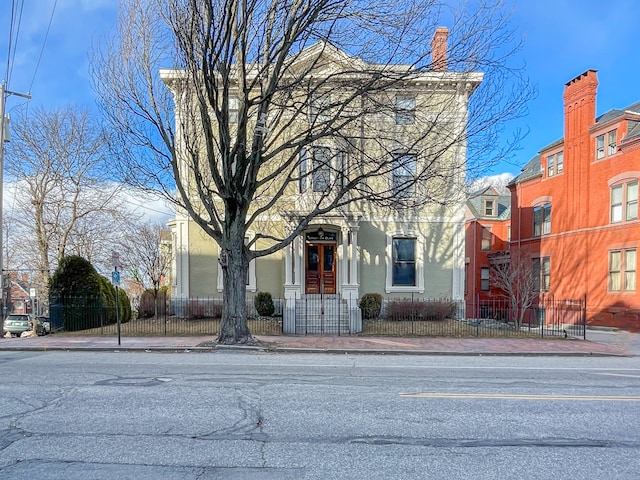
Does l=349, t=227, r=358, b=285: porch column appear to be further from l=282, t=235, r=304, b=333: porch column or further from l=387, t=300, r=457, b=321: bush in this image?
l=282, t=235, r=304, b=333: porch column

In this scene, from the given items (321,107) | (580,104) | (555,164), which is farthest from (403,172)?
(555,164)

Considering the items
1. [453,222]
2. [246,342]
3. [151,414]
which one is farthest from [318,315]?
[151,414]

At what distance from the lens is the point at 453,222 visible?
2144cm

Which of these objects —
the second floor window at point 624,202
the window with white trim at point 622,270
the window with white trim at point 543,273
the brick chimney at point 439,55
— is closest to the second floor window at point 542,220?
the window with white trim at point 543,273

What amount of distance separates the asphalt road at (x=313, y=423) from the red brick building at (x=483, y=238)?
27056mm

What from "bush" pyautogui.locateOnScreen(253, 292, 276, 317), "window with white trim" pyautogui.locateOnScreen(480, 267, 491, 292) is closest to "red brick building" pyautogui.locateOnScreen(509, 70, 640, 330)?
"window with white trim" pyautogui.locateOnScreen(480, 267, 491, 292)

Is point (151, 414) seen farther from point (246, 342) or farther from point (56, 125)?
point (56, 125)

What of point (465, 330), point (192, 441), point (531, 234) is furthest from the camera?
point (531, 234)

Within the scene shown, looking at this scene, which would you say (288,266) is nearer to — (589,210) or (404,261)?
(404,261)

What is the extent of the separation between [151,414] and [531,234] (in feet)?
94.4

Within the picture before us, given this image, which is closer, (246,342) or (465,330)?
(246,342)

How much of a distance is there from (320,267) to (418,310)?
4928 mm

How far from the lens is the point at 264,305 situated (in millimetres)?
19609

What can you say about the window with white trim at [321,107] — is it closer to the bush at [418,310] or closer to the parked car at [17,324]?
the bush at [418,310]
